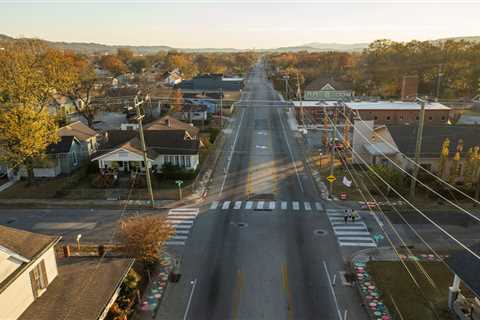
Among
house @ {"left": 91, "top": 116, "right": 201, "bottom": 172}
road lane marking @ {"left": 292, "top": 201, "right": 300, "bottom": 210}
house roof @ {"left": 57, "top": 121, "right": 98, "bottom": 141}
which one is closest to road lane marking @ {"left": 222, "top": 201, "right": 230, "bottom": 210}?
road lane marking @ {"left": 292, "top": 201, "right": 300, "bottom": 210}

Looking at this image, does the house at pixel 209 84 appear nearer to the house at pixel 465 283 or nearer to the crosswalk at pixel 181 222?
the crosswalk at pixel 181 222

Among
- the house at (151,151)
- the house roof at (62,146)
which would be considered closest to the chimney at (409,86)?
the house at (151,151)

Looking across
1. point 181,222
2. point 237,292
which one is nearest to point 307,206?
point 181,222

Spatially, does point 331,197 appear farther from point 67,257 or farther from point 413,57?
point 413,57

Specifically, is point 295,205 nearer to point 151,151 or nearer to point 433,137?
point 151,151

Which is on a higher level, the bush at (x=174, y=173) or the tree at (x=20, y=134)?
the tree at (x=20, y=134)

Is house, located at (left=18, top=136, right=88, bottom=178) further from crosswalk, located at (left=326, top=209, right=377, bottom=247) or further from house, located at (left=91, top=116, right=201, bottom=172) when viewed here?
crosswalk, located at (left=326, top=209, right=377, bottom=247)
